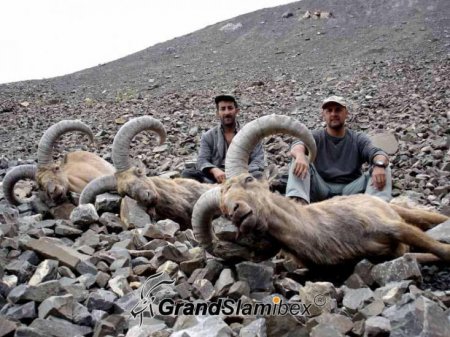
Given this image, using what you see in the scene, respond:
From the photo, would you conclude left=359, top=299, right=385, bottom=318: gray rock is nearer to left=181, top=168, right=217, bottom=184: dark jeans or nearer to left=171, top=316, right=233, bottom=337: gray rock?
left=171, top=316, right=233, bottom=337: gray rock

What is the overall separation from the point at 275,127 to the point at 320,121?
8382 mm

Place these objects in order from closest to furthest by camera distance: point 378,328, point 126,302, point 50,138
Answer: point 378,328, point 126,302, point 50,138

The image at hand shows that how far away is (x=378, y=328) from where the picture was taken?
293 centimetres

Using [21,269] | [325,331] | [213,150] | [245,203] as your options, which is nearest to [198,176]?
[213,150]

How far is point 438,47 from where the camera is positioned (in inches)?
856

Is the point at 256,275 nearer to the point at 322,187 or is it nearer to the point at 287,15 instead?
the point at 322,187

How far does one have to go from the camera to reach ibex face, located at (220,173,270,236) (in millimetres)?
4203

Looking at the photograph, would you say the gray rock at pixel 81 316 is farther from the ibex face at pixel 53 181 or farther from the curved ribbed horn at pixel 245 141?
the ibex face at pixel 53 181

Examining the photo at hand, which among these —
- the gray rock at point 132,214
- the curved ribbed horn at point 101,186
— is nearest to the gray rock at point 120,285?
the gray rock at point 132,214

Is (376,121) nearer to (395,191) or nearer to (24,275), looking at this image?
(395,191)

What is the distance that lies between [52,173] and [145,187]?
7.90 feet

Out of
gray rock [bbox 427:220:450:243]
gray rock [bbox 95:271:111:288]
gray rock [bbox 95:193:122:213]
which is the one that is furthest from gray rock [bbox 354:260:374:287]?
gray rock [bbox 95:193:122:213]

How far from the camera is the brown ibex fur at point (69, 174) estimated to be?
847 centimetres

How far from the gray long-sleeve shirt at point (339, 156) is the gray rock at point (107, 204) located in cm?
259
